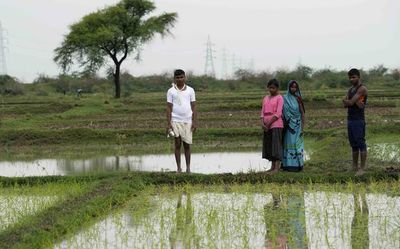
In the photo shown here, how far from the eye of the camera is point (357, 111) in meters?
8.23

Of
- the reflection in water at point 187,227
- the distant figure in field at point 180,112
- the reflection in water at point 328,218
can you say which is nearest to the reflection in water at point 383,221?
the reflection in water at point 328,218

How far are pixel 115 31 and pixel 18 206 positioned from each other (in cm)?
2656

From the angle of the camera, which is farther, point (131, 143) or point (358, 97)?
point (131, 143)

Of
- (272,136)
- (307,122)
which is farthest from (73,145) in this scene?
(272,136)

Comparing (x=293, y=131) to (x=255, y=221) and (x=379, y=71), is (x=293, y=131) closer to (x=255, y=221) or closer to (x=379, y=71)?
(x=255, y=221)

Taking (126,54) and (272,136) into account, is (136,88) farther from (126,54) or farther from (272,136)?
(272,136)

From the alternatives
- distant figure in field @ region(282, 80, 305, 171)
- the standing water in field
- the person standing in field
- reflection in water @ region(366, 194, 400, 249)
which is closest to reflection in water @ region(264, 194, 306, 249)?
reflection in water @ region(366, 194, 400, 249)

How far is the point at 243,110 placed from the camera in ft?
69.6

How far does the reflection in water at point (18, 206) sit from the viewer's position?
6.47m

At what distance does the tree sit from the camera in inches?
1315

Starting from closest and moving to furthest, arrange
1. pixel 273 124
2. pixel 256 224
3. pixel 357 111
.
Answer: pixel 256 224 < pixel 357 111 < pixel 273 124

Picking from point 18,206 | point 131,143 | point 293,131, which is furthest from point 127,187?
point 131,143

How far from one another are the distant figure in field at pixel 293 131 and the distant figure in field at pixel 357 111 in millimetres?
764

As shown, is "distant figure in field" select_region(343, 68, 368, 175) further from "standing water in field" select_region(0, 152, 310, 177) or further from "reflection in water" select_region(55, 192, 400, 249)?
"standing water in field" select_region(0, 152, 310, 177)
